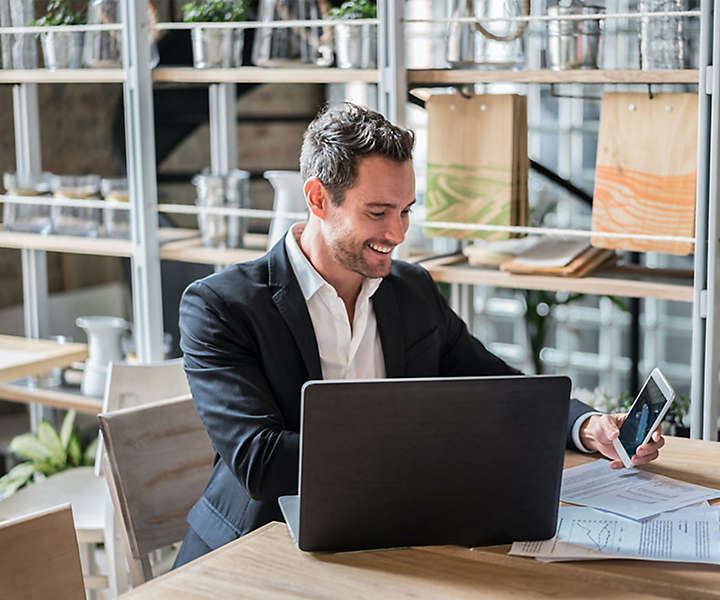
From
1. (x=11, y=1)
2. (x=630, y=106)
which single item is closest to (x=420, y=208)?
(x=11, y=1)

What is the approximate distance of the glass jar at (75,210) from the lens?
3260 mm

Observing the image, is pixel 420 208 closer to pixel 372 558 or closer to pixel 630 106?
pixel 630 106

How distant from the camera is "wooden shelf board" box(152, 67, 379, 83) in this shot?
266 cm

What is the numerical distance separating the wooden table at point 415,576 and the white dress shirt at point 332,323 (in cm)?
56

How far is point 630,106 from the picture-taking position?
7.80ft

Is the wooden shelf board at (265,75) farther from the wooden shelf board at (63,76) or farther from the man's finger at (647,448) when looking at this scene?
the man's finger at (647,448)

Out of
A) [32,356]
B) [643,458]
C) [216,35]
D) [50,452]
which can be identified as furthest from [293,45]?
[643,458]

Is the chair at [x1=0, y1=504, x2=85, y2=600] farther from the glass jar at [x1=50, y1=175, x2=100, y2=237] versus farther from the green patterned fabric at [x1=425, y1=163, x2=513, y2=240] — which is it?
the glass jar at [x1=50, y1=175, x2=100, y2=237]

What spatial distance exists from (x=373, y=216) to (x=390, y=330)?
253 mm

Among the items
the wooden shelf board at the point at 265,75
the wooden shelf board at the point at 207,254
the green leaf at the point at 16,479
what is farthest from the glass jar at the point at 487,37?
the green leaf at the point at 16,479

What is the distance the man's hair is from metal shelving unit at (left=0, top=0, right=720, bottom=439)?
2.30 feet

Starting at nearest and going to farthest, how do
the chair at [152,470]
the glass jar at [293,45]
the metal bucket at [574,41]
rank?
the chair at [152,470] → the metal bucket at [574,41] → the glass jar at [293,45]

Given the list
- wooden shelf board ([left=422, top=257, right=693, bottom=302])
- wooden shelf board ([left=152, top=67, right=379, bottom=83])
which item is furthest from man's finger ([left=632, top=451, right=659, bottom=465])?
wooden shelf board ([left=152, top=67, right=379, bottom=83])

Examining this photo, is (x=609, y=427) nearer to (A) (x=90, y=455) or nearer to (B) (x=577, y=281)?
(B) (x=577, y=281)
